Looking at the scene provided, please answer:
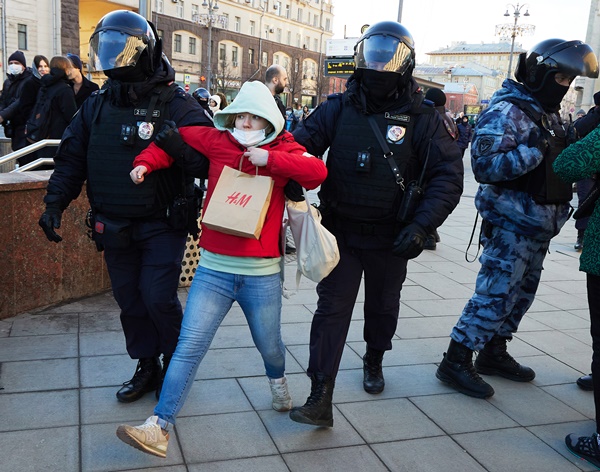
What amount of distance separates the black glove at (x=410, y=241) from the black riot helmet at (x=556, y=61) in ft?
4.12

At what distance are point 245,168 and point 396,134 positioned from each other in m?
0.86

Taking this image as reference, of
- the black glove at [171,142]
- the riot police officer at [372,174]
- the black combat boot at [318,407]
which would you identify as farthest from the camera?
the riot police officer at [372,174]

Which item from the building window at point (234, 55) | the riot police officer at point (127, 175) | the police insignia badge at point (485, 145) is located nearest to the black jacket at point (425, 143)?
the police insignia badge at point (485, 145)

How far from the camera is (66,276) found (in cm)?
525

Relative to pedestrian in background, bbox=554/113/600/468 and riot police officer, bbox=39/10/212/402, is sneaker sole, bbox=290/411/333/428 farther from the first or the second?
pedestrian in background, bbox=554/113/600/468

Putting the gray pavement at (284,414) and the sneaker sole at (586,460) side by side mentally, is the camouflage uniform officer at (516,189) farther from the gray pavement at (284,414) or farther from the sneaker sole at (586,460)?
the sneaker sole at (586,460)

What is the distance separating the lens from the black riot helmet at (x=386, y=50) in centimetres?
333

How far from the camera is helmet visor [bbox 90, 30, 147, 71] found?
10.7ft

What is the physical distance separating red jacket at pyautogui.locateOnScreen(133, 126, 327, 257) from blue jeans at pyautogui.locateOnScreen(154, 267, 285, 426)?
0.46 ft

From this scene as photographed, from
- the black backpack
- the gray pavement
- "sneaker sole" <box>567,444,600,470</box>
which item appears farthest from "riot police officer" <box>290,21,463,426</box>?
the black backpack

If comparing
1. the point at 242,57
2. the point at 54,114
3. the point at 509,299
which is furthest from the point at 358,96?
the point at 242,57

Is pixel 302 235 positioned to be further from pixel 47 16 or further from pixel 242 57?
pixel 242 57

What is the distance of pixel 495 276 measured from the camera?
386 centimetres

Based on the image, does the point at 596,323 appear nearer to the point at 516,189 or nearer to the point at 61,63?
the point at 516,189
